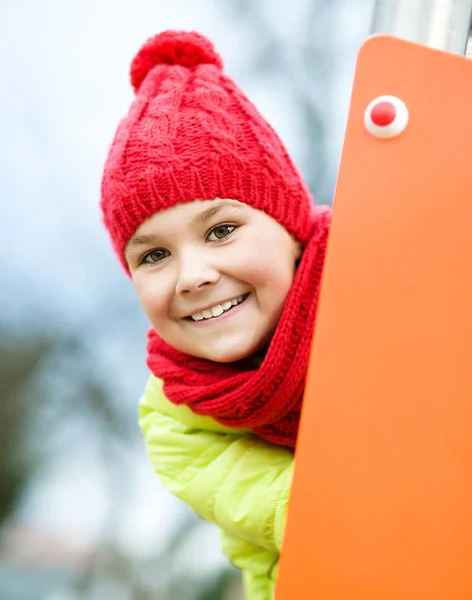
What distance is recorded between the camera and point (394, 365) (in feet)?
1.96

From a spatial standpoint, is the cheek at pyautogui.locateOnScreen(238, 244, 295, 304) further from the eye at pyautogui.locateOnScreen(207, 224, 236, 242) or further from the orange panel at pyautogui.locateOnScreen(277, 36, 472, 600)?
the orange panel at pyautogui.locateOnScreen(277, 36, 472, 600)

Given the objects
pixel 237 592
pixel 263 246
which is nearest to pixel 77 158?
pixel 263 246

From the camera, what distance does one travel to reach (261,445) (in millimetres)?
1042

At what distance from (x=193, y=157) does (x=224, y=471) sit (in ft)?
1.67

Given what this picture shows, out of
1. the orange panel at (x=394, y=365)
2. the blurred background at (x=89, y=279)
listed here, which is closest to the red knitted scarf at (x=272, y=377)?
the orange panel at (x=394, y=365)

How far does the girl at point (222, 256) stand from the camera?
88 cm

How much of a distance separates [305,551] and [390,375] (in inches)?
7.2

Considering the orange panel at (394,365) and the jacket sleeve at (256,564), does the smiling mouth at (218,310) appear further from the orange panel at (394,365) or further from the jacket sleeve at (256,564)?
the jacket sleeve at (256,564)

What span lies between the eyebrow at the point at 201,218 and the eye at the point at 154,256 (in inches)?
0.9

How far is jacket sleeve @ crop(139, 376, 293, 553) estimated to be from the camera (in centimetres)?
96

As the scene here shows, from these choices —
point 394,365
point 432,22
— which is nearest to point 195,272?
point 394,365

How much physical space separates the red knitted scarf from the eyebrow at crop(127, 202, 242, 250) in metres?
0.14

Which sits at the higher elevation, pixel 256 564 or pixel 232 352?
pixel 232 352

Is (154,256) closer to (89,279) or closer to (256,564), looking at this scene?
(256,564)
